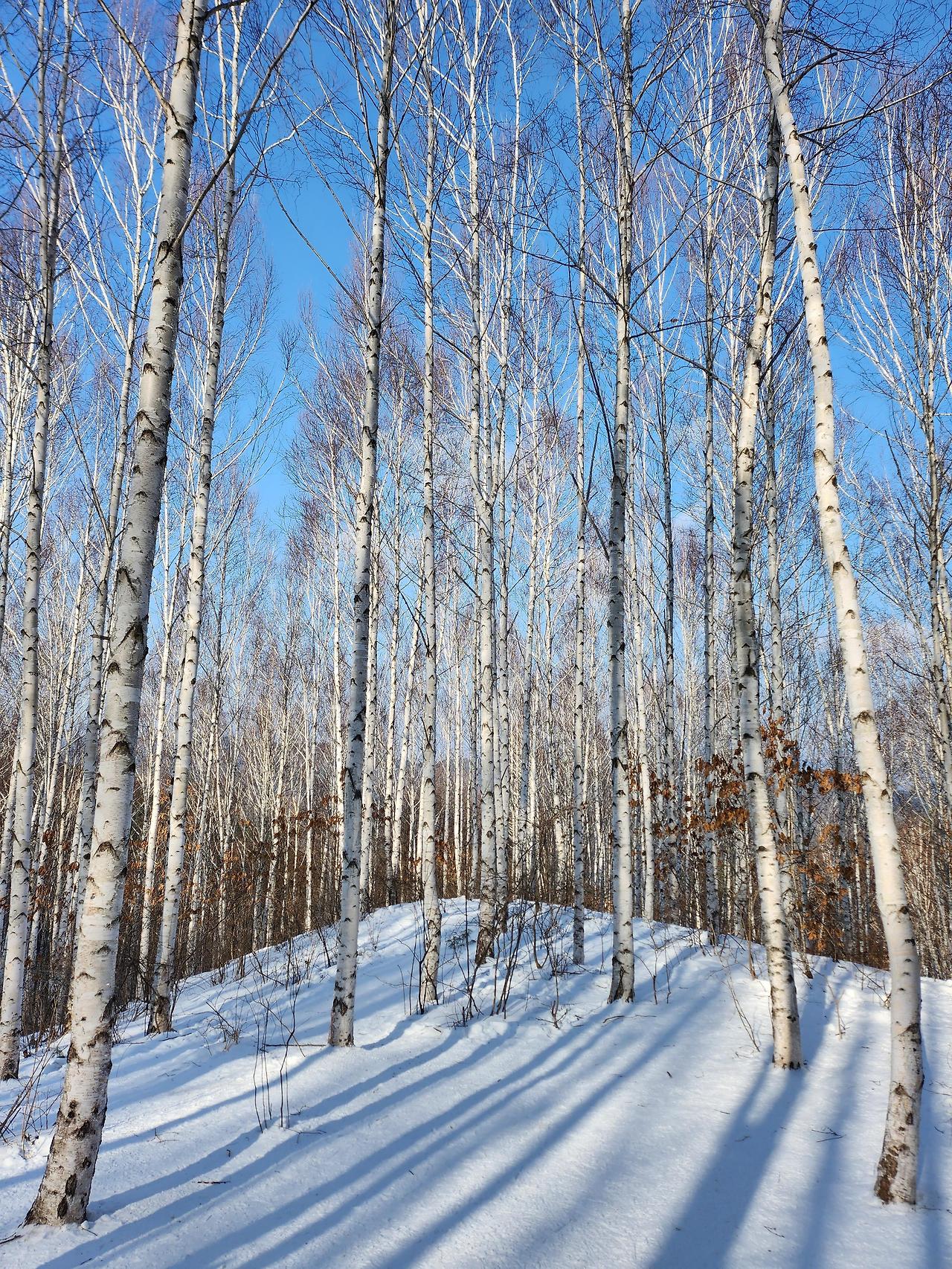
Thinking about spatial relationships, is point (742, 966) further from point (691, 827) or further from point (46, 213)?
point (46, 213)

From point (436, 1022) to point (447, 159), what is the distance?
741 centimetres

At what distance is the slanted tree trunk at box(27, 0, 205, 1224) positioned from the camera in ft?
7.38

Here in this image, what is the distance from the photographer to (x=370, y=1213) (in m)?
2.46

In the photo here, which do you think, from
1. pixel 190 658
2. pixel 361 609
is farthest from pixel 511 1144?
pixel 190 658

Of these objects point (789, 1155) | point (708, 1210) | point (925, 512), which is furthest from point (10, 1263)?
point (925, 512)

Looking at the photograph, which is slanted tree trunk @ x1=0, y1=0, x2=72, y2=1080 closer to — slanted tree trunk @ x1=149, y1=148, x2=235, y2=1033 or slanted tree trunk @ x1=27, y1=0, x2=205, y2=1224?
slanted tree trunk @ x1=149, y1=148, x2=235, y2=1033

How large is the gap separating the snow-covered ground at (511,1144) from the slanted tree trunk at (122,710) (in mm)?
236

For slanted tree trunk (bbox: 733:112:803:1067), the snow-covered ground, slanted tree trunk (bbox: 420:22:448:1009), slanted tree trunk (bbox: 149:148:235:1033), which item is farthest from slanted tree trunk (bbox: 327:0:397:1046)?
slanted tree trunk (bbox: 733:112:803:1067)

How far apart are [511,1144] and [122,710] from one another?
2481mm

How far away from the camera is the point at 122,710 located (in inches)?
97.1

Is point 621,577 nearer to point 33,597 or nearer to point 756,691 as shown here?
point 756,691

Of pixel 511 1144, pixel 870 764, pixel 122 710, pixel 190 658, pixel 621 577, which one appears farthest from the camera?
pixel 190 658

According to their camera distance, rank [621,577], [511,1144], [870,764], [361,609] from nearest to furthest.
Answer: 1. [870,764]
2. [511,1144]
3. [361,609]
4. [621,577]

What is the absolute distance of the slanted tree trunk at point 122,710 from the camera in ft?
7.38
